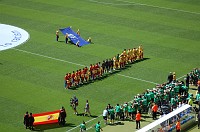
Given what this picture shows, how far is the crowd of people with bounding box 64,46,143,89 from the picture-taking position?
44250mm

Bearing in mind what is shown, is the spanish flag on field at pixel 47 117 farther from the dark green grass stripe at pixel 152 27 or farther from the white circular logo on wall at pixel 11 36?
the dark green grass stripe at pixel 152 27

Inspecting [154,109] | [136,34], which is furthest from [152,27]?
[154,109]

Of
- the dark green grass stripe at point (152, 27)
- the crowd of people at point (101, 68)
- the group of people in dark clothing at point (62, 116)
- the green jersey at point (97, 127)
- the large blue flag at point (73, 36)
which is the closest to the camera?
the green jersey at point (97, 127)

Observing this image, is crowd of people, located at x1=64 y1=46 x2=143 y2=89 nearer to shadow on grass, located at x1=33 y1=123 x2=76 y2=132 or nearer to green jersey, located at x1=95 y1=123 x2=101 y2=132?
shadow on grass, located at x1=33 y1=123 x2=76 y2=132

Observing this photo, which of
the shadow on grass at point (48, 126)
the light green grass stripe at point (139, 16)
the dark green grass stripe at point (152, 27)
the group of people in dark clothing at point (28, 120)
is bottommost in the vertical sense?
the shadow on grass at point (48, 126)

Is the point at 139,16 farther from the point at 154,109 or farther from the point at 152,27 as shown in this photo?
the point at 154,109

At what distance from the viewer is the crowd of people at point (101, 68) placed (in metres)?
44.2

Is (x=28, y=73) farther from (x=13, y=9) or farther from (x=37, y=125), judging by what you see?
(x=13, y=9)

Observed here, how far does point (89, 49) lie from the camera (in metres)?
53.0

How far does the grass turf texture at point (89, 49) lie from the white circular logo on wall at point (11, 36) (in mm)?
877

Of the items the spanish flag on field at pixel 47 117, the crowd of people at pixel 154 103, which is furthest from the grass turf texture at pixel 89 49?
the crowd of people at pixel 154 103

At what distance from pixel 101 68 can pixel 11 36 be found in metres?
15.2

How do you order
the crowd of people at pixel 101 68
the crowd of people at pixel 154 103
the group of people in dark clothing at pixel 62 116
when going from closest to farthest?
the group of people in dark clothing at pixel 62 116 < the crowd of people at pixel 154 103 < the crowd of people at pixel 101 68

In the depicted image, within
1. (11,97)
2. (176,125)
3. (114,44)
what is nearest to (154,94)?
(176,125)
